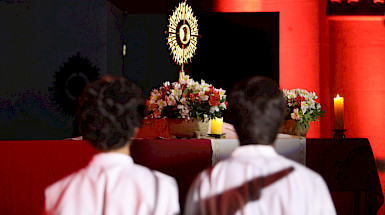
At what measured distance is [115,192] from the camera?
47.4 inches

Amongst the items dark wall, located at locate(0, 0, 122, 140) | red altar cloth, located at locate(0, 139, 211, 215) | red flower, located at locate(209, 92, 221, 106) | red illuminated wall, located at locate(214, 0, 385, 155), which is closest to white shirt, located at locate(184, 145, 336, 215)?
red altar cloth, located at locate(0, 139, 211, 215)

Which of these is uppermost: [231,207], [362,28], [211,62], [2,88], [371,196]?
[362,28]

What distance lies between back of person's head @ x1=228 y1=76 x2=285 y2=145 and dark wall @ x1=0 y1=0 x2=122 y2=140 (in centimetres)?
419

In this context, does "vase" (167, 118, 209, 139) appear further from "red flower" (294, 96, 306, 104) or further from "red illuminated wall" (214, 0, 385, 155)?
"red illuminated wall" (214, 0, 385, 155)

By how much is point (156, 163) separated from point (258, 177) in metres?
1.22

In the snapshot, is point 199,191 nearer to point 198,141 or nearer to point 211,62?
point 198,141

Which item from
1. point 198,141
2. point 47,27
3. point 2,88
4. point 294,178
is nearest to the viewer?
point 294,178

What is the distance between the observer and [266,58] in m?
5.10

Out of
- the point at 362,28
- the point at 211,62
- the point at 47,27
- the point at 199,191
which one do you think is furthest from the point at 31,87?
the point at 199,191

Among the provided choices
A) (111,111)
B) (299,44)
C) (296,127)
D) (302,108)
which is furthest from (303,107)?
(299,44)

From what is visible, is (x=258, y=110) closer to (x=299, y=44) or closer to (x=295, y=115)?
(x=295, y=115)

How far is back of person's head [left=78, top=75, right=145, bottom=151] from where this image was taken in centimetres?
126

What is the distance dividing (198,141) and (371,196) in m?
0.96

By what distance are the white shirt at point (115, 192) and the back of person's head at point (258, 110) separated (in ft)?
0.85
